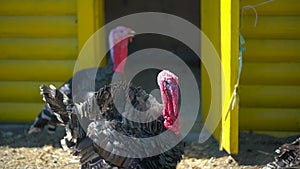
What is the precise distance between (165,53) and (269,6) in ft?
13.9

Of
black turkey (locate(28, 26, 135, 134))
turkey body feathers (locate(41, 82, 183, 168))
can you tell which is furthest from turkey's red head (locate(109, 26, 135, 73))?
turkey body feathers (locate(41, 82, 183, 168))

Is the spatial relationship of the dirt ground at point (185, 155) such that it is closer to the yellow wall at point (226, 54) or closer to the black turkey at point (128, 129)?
the yellow wall at point (226, 54)

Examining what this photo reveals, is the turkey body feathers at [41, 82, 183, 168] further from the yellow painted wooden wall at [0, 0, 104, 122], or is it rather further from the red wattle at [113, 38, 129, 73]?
the yellow painted wooden wall at [0, 0, 104, 122]

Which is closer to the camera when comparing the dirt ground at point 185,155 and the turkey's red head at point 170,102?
the turkey's red head at point 170,102

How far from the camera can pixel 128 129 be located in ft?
12.7

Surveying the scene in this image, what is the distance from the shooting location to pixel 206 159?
17.5 ft

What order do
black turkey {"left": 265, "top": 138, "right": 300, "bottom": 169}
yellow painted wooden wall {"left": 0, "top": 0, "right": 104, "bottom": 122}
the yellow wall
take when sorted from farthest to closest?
yellow painted wooden wall {"left": 0, "top": 0, "right": 104, "bottom": 122} → the yellow wall → black turkey {"left": 265, "top": 138, "right": 300, "bottom": 169}

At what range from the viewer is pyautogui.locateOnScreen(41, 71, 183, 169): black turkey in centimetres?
377

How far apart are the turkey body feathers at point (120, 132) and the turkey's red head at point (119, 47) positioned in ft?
5.65

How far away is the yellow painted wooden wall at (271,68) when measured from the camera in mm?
5602

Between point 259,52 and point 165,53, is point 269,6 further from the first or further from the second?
point 165,53

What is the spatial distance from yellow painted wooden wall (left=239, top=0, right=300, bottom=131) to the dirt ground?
7.6 inches

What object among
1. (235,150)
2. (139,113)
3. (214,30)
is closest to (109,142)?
(139,113)

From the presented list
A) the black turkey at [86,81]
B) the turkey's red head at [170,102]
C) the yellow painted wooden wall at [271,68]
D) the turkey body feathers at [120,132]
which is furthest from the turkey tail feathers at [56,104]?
the yellow painted wooden wall at [271,68]
